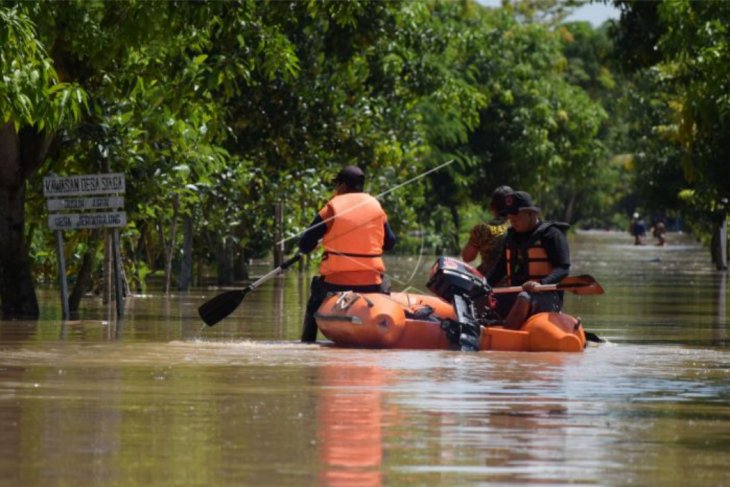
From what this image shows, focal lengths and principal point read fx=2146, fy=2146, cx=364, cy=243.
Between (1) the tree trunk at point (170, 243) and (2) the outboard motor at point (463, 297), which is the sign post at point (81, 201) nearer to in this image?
(2) the outboard motor at point (463, 297)

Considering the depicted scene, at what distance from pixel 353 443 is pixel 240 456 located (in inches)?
32.3

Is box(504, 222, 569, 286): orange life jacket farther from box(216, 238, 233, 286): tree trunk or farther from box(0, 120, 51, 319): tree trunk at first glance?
box(216, 238, 233, 286): tree trunk

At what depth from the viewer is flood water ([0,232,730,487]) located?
10492mm

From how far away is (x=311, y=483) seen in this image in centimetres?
998

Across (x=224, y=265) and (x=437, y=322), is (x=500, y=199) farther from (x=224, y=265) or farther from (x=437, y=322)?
(x=224, y=265)

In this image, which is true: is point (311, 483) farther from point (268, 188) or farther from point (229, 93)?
point (268, 188)

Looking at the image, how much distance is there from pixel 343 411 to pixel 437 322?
6.22 meters

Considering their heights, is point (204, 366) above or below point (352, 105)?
below

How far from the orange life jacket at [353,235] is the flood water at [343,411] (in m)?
1.06

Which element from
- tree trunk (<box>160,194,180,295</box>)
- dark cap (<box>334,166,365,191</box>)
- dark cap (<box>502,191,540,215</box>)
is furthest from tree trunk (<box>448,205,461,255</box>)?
dark cap (<box>502,191,540,215</box>)

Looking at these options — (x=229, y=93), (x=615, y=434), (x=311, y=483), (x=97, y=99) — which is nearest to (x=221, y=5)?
(x=229, y=93)

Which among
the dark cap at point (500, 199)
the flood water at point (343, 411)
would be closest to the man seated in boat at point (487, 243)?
the dark cap at point (500, 199)

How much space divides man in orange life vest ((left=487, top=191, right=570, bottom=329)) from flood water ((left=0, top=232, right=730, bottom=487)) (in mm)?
771

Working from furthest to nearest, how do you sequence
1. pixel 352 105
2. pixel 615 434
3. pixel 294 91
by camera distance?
pixel 352 105, pixel 294 91, pixel 615 434
